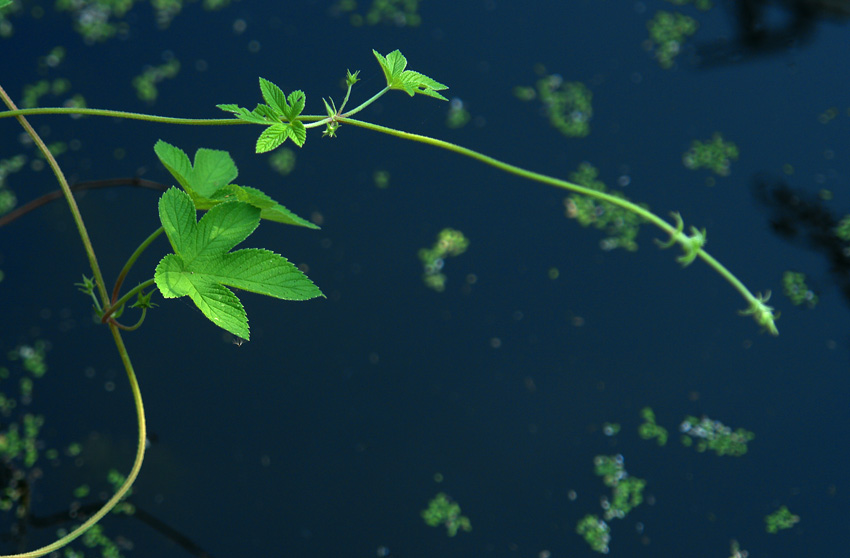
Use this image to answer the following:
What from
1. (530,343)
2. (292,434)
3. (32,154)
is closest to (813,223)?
(530,343)

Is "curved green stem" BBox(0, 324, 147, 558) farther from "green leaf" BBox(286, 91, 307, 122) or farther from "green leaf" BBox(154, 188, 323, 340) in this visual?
"green leaf" BBox(286, 91, 307, 122)

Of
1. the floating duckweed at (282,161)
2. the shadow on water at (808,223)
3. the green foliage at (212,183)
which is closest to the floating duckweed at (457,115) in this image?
the floating duckweed at (282,161)

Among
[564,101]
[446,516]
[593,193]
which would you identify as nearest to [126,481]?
[593,193]

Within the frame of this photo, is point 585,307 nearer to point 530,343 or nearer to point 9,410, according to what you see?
point 530,343

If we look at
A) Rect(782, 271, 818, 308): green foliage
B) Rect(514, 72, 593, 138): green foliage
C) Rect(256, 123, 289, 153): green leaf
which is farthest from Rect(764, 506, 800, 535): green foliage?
Rect(256, 123, 289, 153): green leaf

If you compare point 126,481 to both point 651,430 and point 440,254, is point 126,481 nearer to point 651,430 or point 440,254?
point 440,254
